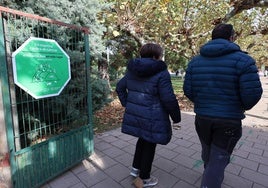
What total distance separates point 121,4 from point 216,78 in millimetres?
4400

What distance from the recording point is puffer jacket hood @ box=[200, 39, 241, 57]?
188 cm

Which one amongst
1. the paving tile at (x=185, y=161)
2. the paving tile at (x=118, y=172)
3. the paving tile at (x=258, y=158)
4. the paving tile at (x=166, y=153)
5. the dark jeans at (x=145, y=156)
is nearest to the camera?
the dark jeans at (x=145, y=156)

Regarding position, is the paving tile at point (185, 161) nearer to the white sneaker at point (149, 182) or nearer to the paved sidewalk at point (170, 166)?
the paved sidewalk at point (170, 166)

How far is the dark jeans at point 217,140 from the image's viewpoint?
6.59ft

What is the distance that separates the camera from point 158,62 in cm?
225

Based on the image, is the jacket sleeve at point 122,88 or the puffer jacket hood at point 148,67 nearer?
the puffer jacket hood at point 148,67

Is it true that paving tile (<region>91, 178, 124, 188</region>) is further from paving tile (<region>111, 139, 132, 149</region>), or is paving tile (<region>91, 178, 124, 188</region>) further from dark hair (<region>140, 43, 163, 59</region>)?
dark hair (<region>140, 43, 163, 59</region>)

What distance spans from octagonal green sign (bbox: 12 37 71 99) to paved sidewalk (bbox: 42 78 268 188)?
1.30 m

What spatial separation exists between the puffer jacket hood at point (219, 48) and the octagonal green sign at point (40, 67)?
6.07 ft

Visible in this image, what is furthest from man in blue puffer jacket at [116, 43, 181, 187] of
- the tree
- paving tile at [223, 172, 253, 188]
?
the tree

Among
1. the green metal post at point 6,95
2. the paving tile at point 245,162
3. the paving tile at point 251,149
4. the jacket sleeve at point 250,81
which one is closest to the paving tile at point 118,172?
the green metal post at point 6,95

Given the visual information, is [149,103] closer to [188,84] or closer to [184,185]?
[188,84]

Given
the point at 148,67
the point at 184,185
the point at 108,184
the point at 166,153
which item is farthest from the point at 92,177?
the point at 148,67

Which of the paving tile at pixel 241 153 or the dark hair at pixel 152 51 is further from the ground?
the dark hair at pixel 152 51
